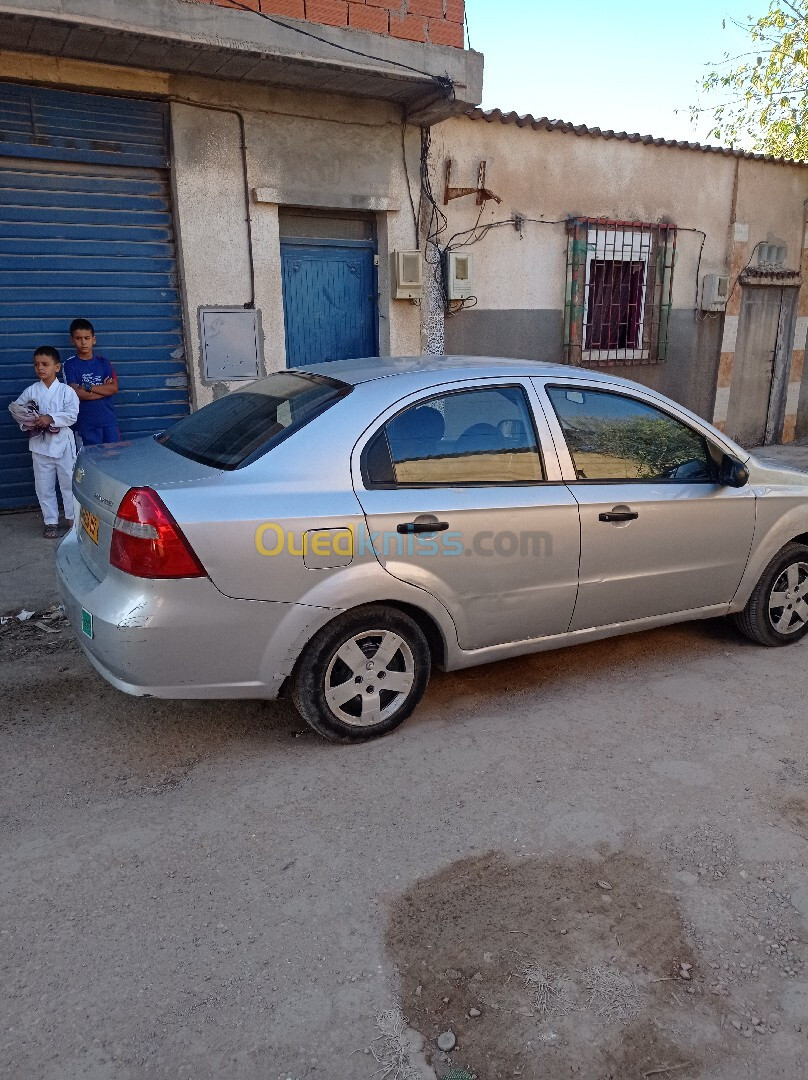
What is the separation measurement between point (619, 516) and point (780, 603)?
4.62 ft

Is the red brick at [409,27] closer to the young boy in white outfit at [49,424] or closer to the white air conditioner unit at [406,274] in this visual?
the white air conditioner unit at [406,274]

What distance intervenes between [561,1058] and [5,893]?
1704mm

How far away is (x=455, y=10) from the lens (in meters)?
7.02

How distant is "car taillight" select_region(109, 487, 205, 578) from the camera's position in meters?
2.81

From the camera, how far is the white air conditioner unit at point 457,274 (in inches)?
319

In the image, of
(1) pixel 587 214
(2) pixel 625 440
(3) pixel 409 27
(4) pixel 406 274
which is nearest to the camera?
(2) pixel 625 440

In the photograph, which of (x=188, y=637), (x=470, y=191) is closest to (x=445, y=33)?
(x=470, y=191)

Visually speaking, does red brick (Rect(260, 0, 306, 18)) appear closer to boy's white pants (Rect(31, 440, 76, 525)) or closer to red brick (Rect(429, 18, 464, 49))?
red brick (Rect(429, 18, 464, 49))

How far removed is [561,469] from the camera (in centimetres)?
359

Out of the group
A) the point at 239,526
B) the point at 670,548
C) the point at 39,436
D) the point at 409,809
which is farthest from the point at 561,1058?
the point at 39,436

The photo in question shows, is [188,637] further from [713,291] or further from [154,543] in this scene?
[713,291]

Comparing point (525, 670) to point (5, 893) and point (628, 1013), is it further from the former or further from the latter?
point (5, 893)

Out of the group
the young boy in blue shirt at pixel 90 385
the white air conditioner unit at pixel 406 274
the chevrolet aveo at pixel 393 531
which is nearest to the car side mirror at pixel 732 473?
the chevrolet aveo at pixel 393 531

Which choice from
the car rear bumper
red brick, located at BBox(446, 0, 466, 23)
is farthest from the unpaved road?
red brick, located at BBox(446, 0, 466, 23)
